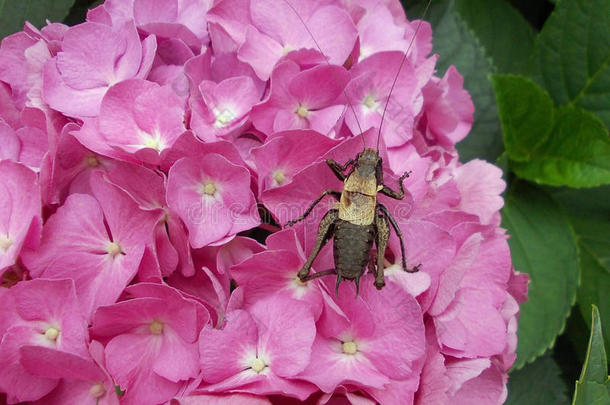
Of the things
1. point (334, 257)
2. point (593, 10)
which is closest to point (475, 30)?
point (593, 10)

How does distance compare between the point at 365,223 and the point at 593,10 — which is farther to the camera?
the point at 593,10

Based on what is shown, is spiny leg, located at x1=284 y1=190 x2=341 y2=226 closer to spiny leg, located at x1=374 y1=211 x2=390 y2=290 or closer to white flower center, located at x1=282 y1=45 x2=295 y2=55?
spiny leg, located at x1=374 y1=211 x2=390 y2=290

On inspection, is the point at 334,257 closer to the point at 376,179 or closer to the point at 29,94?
the point at 376,179

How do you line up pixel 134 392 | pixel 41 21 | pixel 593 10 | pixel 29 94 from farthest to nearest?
1. pixel 593 10
2. pixel 41 21
3. pixel 29 94
4. pixel 134 392

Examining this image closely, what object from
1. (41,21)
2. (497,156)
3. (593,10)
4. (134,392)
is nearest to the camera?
(134,392)

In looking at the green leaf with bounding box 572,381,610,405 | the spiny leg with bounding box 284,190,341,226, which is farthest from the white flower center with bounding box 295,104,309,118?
the green leaf with bounding box 572,381,610,405

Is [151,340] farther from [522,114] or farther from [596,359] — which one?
[522,114]

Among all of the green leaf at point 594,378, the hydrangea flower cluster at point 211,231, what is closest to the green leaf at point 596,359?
the green leaf at point 594,378
